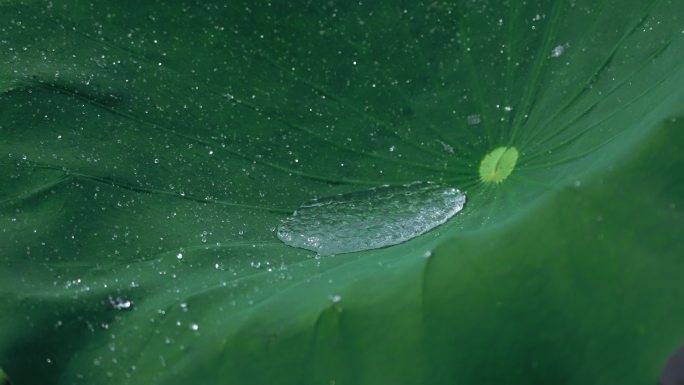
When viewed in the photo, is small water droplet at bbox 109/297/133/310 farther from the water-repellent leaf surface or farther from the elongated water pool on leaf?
the elongated water pool on leaf

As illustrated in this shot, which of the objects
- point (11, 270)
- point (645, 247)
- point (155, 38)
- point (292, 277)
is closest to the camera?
point (645, 247)

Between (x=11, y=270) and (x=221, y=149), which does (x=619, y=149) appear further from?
(x=11, y=270)

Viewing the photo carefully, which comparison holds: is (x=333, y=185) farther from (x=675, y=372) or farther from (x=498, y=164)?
(x=675, y=372)

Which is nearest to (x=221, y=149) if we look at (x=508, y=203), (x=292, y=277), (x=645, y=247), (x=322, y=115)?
(x=322, y=115)

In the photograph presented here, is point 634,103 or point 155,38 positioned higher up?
point 634,103

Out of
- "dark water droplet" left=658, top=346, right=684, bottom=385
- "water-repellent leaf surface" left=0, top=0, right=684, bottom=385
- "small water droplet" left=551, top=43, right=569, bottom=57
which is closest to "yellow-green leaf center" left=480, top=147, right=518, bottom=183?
"water-repellent leaf surface" left=0, top=0, right=684, bottom=385

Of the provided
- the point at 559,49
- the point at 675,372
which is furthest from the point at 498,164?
the point at 675,372

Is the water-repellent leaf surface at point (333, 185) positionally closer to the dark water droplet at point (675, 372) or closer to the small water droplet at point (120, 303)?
the small water droplet at point (120, 303)
